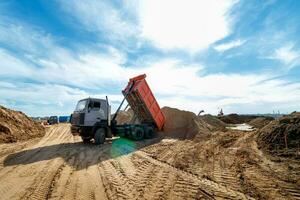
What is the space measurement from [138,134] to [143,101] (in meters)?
2.53

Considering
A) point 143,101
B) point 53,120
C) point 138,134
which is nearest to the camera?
point 143,101

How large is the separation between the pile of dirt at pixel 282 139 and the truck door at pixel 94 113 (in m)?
9.79

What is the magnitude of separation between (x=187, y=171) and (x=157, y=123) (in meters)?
11.3

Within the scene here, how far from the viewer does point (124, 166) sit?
10195mm

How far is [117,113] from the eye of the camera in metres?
19.2

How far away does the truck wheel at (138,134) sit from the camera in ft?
61.4

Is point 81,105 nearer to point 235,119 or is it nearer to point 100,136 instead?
point 100,136

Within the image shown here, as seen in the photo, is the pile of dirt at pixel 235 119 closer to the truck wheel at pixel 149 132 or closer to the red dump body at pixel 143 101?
the red dump body at pixel 143 101

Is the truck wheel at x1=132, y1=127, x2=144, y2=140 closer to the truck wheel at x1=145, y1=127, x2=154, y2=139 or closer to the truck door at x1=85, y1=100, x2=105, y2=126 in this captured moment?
the truck wheel at x1=145, y1=127, x2=154, y2=139

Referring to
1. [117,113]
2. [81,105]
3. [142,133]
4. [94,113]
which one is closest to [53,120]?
[117,113]

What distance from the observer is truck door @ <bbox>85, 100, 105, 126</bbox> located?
16297 millimetres

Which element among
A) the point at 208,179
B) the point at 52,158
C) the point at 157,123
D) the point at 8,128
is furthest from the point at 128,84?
the point at 208,179

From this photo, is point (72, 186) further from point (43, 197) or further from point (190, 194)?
point (190, 194)

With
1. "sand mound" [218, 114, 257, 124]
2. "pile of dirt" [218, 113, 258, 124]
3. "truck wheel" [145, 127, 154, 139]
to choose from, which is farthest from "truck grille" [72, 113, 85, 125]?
"sand mound" [218, 114, 257, 124]
